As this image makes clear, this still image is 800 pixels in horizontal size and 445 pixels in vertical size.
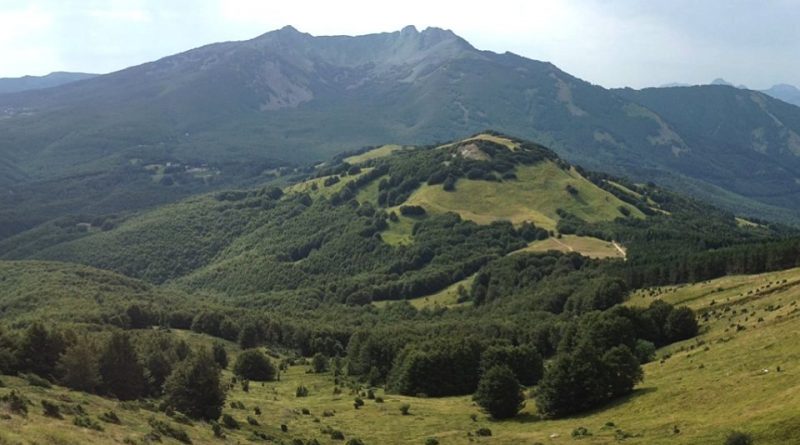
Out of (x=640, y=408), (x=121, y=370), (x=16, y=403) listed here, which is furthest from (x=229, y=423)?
(x=640, y=408)

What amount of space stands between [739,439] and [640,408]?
2024 cm

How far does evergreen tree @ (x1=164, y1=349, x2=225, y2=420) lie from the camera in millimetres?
66375

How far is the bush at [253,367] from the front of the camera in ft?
371

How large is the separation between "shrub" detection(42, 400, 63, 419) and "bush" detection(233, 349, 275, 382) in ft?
209

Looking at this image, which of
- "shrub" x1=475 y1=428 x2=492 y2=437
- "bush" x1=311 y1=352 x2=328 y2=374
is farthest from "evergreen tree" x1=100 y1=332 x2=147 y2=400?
"bush" x1=311 y1=352 x2=328 y2=374

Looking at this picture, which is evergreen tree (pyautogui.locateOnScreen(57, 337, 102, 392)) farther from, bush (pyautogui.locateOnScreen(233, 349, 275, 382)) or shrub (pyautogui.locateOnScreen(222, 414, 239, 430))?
bush (pyautogui.locateOnScreen(233, 349, 275, 382))

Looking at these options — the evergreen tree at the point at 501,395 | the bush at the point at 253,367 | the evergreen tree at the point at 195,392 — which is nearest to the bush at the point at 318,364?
the bush at the point at 253,367

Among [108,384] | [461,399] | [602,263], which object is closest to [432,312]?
[602,263]

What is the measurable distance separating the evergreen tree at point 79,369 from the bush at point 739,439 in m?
57.5

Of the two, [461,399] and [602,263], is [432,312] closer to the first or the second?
[602,263]

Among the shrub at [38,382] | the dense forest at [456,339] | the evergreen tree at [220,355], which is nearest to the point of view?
the shrub at [38,382]

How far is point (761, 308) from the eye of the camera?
88.2 metres

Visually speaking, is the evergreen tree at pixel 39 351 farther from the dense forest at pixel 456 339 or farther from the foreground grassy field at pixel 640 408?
the foreground grassy field at pixel 640 408

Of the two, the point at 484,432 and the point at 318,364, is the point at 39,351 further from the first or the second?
the point at 318,364
